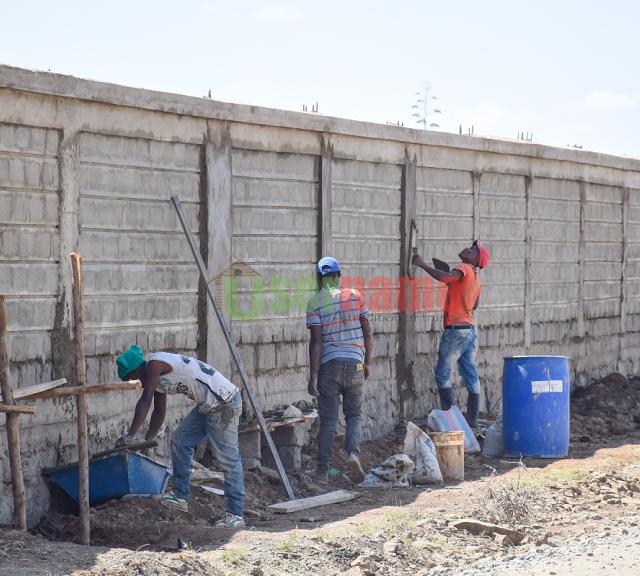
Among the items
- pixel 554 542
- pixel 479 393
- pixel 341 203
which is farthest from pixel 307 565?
pixel 479 393

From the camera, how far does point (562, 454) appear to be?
12828mm

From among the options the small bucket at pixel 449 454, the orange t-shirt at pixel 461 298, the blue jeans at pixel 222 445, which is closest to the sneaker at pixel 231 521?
the blue jeans at pixel 222 445

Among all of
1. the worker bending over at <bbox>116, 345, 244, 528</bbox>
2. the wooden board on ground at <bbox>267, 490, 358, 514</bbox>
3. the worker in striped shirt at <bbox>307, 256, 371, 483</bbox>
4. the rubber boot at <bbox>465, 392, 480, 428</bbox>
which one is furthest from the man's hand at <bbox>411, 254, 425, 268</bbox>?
the worker bending over at <bbox>116, 345, 244, 528</bbox>

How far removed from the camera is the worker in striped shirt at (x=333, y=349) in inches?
440

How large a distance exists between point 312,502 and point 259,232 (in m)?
2.55

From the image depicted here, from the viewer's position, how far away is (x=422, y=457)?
451 inches

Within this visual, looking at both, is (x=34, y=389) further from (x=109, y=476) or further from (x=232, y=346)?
(x=232, y=346)

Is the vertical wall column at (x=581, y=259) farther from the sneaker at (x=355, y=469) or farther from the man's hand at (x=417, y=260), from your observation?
the sneaker at (x=355, y=469)

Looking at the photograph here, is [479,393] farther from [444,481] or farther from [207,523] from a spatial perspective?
[207,523]

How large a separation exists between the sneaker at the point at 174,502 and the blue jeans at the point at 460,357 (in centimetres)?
438

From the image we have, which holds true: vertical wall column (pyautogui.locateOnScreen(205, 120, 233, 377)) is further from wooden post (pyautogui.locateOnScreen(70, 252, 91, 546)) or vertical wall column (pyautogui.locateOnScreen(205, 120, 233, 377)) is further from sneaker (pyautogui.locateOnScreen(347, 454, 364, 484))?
wooden post (pyautogui.locateOnScreen(70, 252, 91, 546))

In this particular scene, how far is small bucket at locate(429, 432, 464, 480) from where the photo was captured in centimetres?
1167

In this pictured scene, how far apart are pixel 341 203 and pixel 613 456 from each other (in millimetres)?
3457

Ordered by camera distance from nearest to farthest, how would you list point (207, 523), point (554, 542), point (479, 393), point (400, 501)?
1. point (554, 542)
2. point (207, 523)
3. point (400, 501)
4. point (479, 393)
